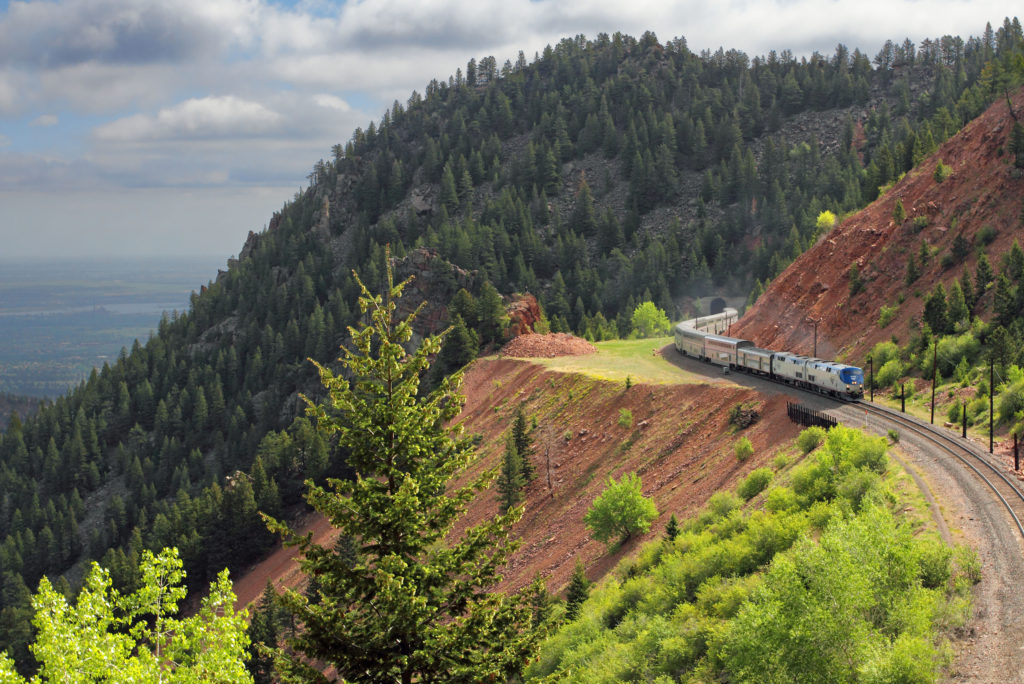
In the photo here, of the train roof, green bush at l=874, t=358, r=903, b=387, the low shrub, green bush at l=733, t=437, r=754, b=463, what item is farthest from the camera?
the train roof

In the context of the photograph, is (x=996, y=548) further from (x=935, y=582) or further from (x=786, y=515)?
(x=786, y=515)

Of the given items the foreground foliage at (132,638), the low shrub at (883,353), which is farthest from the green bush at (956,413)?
the foreground foliage at (132,638)

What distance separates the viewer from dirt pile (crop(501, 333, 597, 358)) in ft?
280

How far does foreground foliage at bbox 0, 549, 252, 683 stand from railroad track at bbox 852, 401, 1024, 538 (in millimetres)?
26518

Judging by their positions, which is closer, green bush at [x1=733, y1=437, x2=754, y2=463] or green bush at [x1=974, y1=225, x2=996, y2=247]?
green bush at [x1=733, y1=437, x2=754, y2=463]

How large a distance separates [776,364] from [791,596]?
123ft

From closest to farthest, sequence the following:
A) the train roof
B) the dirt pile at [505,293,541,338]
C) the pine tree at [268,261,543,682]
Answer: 1. the pine tree at [268,261,543,682]
2. the train roof
3. the dirt pile at [505,293,541,338]

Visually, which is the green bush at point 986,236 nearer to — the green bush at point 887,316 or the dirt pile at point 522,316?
the green bush at point 887,316

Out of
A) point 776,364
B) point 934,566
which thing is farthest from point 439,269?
point 934,566

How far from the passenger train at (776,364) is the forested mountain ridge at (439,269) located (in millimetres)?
28731

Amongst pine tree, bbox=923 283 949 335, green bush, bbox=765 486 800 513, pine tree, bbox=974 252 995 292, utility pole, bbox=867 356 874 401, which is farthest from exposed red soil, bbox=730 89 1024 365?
green bush, bbox=765 486 800 513

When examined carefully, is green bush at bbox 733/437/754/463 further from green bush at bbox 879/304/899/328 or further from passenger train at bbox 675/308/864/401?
green bush at bbox 879/304/899/328

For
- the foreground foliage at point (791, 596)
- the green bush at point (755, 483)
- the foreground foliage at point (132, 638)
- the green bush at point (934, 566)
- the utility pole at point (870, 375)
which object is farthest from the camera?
the utility pole at point (870, 375)

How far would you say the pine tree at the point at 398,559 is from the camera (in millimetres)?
16438
